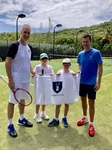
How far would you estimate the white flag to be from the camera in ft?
13.9

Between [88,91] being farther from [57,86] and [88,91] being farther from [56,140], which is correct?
[56,140]

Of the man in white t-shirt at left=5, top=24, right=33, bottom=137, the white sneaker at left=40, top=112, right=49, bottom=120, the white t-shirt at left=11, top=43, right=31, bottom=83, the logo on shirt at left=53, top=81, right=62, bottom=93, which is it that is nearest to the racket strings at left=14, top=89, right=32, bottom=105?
the man in white t-shirt at left=5, top=24, right=33, bottom=137

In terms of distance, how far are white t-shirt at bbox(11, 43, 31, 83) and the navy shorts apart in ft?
3.90

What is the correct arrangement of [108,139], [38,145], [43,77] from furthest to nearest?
[43,77] < [108,139] < [38,145]

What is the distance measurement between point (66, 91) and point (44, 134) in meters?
0.95

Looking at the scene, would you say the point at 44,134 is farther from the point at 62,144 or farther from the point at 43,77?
the point at 43,77

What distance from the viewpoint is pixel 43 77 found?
425cm

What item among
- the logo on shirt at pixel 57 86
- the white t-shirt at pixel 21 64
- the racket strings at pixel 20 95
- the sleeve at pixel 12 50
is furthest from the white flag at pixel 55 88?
the sleeve at pixel 12 50

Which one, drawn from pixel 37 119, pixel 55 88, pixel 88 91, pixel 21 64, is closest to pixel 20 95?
pixel 21 64

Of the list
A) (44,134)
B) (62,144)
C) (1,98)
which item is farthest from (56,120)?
(1,98)

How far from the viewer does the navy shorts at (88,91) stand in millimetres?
4156

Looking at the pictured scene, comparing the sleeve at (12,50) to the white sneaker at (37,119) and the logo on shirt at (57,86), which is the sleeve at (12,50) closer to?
the logo on shirt at (57,86)

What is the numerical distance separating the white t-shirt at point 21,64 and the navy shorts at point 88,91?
119cm

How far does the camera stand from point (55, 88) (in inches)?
170
